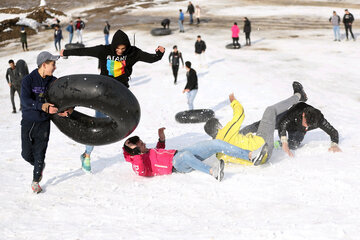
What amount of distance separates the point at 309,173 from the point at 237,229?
200 centimetres

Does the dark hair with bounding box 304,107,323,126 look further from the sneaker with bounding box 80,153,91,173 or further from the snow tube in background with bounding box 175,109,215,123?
the snow tube in background with bounding box 175,109,215,123

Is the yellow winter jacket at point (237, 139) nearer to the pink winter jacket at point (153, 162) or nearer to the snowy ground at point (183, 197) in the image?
the snowy ground at point (183, 197)

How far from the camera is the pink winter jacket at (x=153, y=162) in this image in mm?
6348

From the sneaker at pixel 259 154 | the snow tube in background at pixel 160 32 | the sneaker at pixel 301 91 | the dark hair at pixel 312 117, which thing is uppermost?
the sneaker at pixel 301 91

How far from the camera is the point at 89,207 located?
550 cm

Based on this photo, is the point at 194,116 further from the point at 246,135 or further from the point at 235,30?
the point at 235,30

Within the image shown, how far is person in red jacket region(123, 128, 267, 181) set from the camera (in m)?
6.14

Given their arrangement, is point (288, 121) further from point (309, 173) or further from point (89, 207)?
point (89, 207)

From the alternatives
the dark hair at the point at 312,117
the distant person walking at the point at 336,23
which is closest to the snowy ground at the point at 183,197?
the dark hair at the point at 312,117

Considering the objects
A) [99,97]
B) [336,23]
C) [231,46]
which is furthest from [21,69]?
[336,23]

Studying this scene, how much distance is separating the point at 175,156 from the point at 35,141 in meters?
2.04

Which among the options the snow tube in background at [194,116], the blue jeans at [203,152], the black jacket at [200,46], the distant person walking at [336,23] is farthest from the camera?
the distant person walking at [336,23]

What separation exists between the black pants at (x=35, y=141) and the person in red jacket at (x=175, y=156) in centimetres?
119

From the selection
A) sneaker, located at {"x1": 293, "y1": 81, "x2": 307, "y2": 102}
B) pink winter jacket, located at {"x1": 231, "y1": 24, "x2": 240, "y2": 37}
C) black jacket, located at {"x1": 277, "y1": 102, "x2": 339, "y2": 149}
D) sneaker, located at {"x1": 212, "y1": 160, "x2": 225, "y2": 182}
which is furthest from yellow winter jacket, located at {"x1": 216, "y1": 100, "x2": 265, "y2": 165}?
pink winter jacket, located at {"x1": 231, "y1": 24, "x2": 240, "y2": 37}
